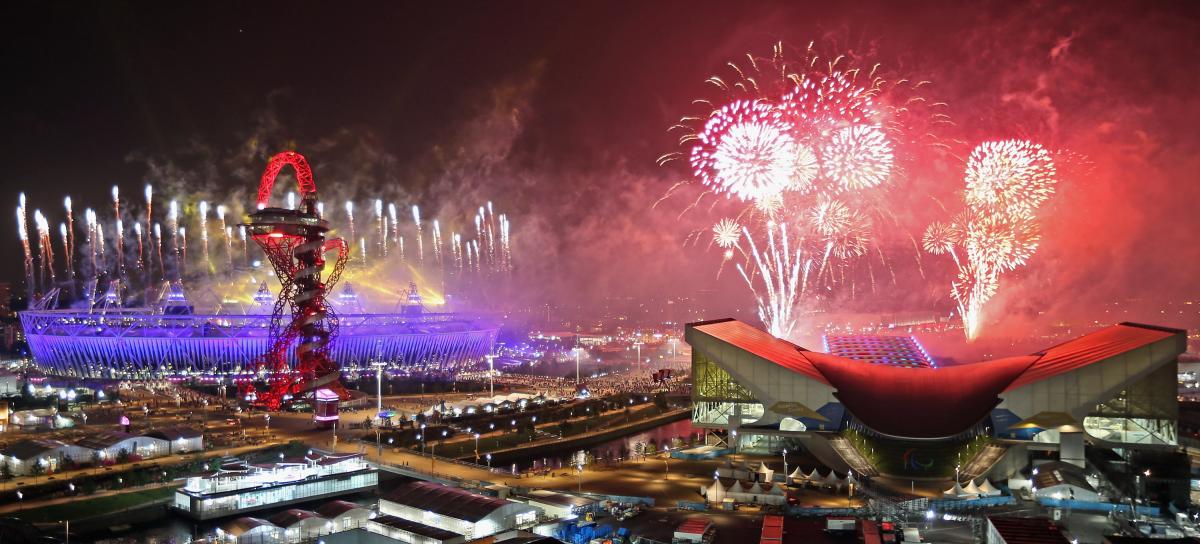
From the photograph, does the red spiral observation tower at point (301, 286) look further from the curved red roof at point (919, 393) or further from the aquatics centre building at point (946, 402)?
the curved red roof at point (919, 393)

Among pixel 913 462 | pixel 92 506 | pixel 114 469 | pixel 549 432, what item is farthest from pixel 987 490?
pixel 114 469

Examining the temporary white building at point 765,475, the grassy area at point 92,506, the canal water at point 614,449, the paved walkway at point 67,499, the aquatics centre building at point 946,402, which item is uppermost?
the aquatics centre building at point 946,402

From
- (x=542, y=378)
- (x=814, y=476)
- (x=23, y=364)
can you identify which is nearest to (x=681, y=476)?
(x=814, y=476)

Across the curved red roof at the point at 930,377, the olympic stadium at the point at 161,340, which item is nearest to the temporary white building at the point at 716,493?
the curved red roof at the point at 930,377

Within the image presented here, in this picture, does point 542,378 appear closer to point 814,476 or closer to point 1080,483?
point 814,476

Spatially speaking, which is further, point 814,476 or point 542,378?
point 542,378

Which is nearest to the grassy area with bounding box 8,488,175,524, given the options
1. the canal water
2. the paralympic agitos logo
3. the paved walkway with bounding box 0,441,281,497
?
the paved walkway with bounding box 0,441,281,497
